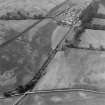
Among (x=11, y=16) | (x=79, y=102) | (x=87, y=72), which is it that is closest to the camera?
(x=79, y=102)

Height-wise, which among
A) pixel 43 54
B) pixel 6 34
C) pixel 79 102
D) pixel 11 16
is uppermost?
pixel 11 16

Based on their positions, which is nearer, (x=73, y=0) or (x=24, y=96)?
(x=24, y=96)

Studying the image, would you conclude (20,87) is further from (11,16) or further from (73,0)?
(73,0)

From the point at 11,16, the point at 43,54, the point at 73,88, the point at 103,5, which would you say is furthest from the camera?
the point at 103,5

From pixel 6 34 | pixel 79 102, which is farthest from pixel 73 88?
pixel 6 34

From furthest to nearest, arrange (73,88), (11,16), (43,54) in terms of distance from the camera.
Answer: (11,16), (43,54), (73,88)

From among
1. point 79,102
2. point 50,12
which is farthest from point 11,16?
point 79,102

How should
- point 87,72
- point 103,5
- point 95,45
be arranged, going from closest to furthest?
point 87,72
point 95,45
point 103,5

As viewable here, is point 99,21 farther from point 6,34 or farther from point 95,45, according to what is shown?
point 6,34

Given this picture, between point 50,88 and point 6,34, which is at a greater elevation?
point 6,34
